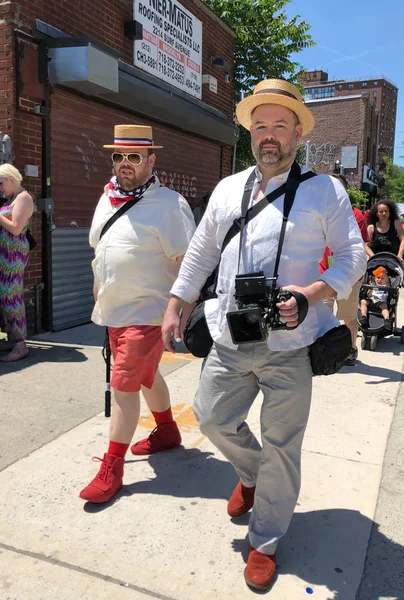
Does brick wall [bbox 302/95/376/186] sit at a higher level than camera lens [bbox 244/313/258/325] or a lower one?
higher

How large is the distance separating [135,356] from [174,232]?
720 millimetres

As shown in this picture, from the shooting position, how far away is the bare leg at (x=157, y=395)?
11.7ft

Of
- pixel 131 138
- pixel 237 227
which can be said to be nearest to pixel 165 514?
pixel 237 227

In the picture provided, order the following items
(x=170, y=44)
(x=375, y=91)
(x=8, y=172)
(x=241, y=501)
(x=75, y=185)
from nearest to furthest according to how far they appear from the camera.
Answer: (x=241, y=501), (x=8, y=172), (x=75, y=185), (x=170, y=44), (x=375, y=91)

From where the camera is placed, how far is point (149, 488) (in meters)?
3.21

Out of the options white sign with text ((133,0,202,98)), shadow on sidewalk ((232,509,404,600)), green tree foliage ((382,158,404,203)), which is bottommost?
shadow on sidewalk ((232,509,404,600))

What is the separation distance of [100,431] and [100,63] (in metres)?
4.52

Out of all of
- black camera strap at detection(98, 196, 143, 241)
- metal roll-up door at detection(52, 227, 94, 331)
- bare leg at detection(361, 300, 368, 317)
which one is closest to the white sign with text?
metal roll-up door at detection(52, 227, 94, 331)

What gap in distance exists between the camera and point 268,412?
2.45 metres

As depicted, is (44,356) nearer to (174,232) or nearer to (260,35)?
(174,232)

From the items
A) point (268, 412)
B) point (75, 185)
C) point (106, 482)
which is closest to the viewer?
point (268, 412)

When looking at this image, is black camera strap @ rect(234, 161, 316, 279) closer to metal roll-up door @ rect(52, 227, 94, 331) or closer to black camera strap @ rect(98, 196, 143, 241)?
black camera strap @ rect(98, 196, 143, 241)

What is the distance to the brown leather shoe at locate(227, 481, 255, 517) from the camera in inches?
114

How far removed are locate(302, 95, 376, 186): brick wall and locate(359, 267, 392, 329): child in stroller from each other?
4242 centimetres
